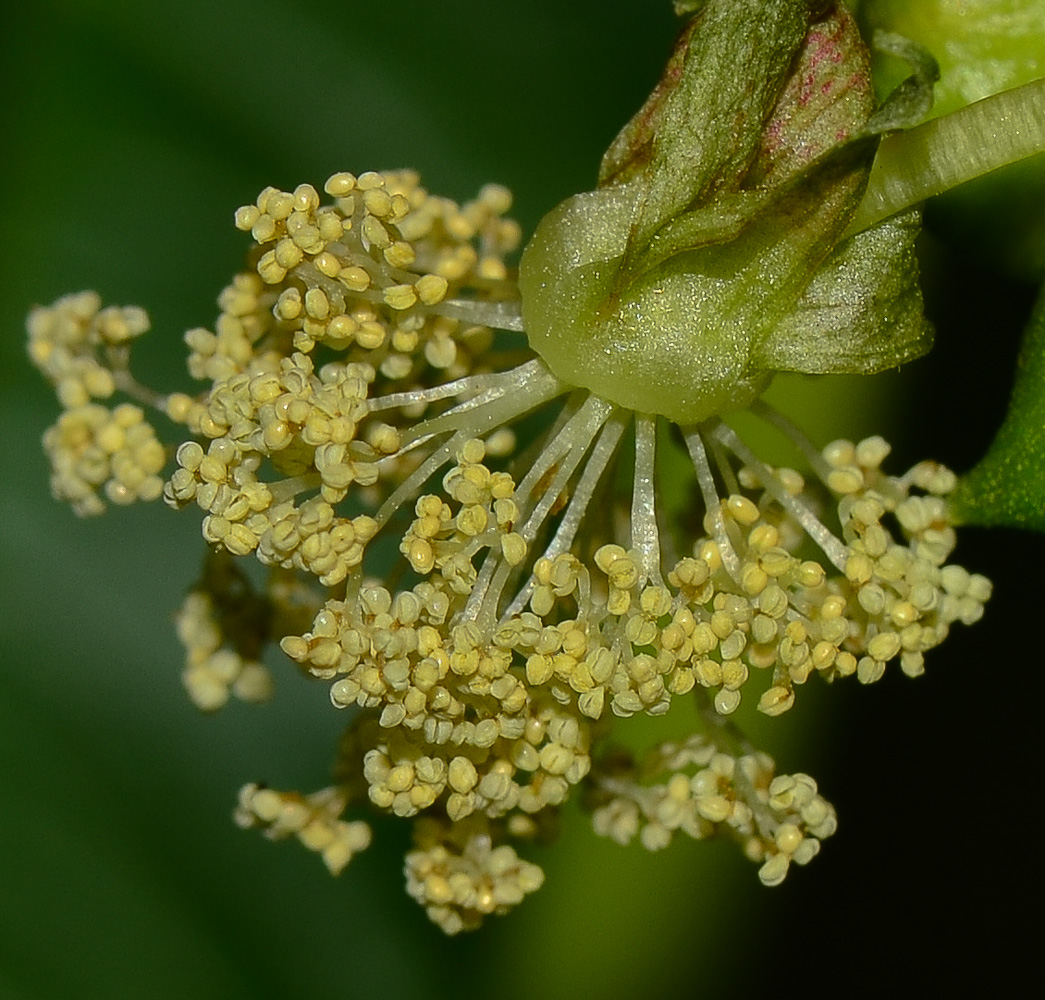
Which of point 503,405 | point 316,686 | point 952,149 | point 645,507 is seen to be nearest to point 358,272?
point 503,405

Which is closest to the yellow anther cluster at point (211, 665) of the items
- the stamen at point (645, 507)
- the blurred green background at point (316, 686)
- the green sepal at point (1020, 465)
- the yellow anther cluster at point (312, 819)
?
the yellow anther cluster at point (312, 819)

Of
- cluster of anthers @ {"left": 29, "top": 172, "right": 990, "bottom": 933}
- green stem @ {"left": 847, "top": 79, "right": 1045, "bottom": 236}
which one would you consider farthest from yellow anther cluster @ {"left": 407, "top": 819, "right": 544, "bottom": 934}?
green stem @ {"left": 847, "top": 79, "right": 1045, "bottom": 236}

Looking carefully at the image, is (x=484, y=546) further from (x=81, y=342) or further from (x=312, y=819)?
(x=81, y=342)

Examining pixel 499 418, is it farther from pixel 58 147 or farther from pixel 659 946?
pixel 659 946

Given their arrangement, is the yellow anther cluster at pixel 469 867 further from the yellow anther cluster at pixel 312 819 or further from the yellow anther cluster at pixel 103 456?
the yellow anther cluster at pixel 103 456

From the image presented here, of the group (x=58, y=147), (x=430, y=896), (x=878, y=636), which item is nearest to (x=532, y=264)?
(x=878, y=636)

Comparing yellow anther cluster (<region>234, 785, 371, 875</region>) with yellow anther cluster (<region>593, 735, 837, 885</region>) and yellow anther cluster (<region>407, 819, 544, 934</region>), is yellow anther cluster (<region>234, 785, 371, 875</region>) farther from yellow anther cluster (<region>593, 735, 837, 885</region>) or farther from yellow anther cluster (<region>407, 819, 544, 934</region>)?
yellow anther cluster (<region>593, 735, 837, 885</region>)
